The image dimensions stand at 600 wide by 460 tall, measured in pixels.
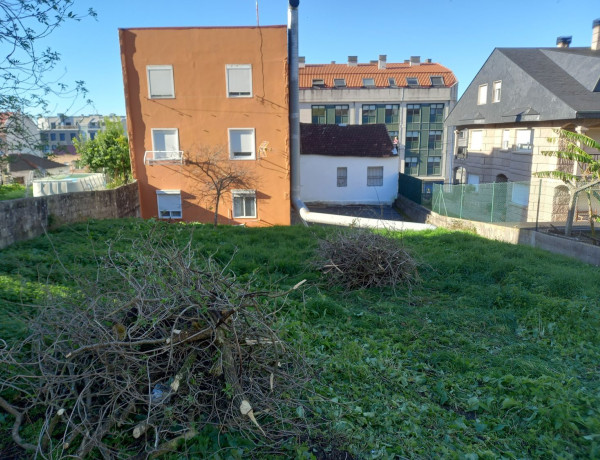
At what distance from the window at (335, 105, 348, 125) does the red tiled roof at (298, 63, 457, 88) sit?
6.71ft

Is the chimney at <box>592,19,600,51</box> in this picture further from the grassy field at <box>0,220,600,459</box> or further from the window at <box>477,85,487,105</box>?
the grassy field at <box>0,220,600,459</box>

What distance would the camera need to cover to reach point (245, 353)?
13.8ft

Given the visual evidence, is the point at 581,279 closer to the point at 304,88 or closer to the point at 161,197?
the point at 161,197

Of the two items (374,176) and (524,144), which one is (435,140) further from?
(524,144)

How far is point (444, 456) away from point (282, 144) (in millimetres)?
17889

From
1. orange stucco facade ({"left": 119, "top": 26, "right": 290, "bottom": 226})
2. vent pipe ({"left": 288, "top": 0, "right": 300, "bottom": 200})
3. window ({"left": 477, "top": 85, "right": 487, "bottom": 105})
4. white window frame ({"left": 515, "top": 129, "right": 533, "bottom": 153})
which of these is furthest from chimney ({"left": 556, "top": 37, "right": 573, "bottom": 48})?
orange stucco facade ({"left": 119, "top": 26, "right": 290, "bottom": 226})

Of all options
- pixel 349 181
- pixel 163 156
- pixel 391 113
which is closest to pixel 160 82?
pixel 163 156

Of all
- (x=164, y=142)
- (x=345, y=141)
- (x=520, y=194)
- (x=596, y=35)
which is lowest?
(x=520, y=194)

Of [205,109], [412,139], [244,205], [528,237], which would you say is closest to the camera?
[528,237]

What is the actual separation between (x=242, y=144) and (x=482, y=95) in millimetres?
13470

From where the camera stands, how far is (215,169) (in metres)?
20.3

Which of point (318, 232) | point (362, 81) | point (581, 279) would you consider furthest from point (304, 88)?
point (581, 279)

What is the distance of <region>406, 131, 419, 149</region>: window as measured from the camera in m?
43.3

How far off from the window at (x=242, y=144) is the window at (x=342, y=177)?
904 centimetres
